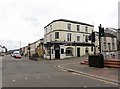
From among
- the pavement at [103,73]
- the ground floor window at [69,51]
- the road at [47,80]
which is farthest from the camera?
the ground floor window at [69,51]

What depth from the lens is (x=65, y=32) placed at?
55.2 metres

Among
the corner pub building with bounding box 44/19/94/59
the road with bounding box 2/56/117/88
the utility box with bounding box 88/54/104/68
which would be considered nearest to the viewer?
the road with bounding box 2/56/117/88

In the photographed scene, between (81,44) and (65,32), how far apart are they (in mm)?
5352

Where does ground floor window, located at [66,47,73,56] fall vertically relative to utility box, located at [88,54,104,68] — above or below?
above

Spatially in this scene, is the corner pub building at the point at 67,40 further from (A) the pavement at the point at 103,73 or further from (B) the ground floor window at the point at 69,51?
(A) the pavement at the point at 103,73

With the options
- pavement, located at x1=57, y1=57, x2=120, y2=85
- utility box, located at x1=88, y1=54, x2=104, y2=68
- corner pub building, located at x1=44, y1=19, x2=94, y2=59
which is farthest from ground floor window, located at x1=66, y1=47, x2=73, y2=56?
pavement, located at x1=57, y1=57, x2=120, y2=85

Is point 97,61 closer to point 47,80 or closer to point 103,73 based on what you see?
point 103,73

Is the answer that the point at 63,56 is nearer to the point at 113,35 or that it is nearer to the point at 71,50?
the point at 71,50

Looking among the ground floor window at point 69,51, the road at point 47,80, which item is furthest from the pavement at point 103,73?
the ground floor window at point 69,51

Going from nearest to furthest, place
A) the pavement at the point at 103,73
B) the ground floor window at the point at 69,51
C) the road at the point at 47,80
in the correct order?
the road at the point at 47,80 → the pavement at the point at 103,73 → the ground floor window at the point at 69,51

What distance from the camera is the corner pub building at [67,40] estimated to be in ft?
179

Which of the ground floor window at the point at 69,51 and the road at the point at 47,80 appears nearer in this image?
the road at the point at 47,80

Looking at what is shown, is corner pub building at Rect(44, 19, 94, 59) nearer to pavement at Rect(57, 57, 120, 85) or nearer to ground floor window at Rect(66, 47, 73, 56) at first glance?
ground floor window at Rect(66, 47, 73, 56)

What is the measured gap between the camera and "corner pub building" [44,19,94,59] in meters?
54.6
